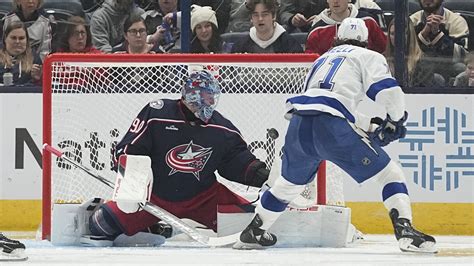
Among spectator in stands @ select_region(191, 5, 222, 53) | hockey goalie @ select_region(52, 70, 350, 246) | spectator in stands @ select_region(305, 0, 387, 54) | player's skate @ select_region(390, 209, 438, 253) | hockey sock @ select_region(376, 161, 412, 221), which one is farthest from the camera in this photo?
spectator in stands @ select_region(191, 5, 222, 53)

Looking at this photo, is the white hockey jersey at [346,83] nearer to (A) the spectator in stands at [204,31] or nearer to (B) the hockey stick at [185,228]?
(B) the hockey stick at [185,228]

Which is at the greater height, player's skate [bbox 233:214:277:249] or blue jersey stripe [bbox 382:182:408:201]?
blue jersey stripe [bbox 382:182:408:201]

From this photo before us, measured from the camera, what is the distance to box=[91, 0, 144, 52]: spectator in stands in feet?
25.3

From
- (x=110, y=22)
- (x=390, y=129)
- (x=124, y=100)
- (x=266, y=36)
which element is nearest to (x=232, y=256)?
(x=390, y=129)

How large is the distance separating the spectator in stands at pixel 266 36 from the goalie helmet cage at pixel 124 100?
0.51m

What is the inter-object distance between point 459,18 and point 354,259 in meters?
2.57

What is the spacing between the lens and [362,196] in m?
7.64

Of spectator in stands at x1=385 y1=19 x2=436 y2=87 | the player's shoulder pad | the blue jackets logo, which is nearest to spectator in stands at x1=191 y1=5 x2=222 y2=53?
spectator in stands at x1=385 y1=19 x2=436 y2=87

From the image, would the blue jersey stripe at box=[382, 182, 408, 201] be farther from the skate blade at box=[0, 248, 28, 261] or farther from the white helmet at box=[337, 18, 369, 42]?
the skate blade at box=[0, 248, 28, 261]

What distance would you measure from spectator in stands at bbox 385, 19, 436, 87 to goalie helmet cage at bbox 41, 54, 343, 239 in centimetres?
92

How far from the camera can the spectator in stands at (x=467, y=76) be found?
7.64 meters

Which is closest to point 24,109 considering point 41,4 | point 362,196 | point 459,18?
point 41,4

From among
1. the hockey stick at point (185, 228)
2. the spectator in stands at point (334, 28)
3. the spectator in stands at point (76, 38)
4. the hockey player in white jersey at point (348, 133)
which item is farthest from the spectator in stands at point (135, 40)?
the hockey player in white jersey at point (348, 133)

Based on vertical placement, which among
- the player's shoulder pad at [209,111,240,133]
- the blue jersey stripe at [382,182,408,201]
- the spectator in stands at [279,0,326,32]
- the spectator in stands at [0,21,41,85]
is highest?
the spectator in stands at [279,0,326,32]
